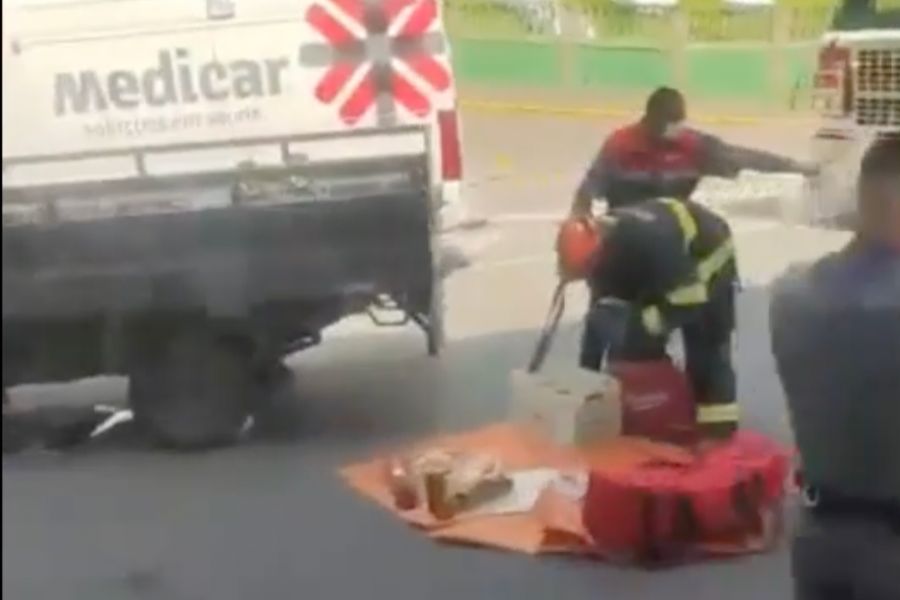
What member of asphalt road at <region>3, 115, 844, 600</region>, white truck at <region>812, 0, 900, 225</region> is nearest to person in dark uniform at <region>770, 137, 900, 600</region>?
asphalt road at <region>3, 115, 844, 600</region>

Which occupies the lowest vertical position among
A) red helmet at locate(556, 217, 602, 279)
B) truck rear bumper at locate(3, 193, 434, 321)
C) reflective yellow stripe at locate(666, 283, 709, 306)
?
reflective yellow stripe at locate(666, 283, 709, 306)

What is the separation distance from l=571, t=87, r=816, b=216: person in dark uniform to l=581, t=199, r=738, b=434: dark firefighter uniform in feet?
0.13

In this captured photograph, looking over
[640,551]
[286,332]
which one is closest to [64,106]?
[286,332]

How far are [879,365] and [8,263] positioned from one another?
829 mm

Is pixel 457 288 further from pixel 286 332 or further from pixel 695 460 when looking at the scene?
pixel 695 460

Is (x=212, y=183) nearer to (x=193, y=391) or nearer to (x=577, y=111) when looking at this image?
(x=193, y=391)

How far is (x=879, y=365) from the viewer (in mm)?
1850

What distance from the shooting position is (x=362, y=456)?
2232mm

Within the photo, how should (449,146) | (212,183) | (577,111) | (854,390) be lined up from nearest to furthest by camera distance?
1. (854,390)
2. (212,183)
3. (449,146)
4. (577,111)

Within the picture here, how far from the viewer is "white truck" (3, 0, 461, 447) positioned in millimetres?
1955

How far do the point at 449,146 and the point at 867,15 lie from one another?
58 centimetres

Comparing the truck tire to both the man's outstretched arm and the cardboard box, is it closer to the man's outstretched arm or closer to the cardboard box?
the cardboard box

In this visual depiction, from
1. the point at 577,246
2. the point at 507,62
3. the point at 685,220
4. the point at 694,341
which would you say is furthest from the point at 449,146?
the point at 694,341

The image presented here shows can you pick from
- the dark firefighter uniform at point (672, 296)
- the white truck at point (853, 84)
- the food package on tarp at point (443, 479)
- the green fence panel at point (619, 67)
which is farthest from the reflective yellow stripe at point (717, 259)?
the food package on tarp at point (443, 479)
